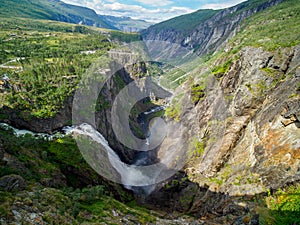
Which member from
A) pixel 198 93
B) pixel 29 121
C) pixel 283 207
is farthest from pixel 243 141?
pixel 29 121

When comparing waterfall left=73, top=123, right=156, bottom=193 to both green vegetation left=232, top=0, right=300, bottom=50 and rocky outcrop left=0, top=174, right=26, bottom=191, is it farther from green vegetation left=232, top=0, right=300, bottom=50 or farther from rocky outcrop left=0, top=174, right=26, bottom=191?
green vegetation left=232, top=0, right=300, bottom=50

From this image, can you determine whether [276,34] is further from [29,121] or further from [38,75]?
[29,121]

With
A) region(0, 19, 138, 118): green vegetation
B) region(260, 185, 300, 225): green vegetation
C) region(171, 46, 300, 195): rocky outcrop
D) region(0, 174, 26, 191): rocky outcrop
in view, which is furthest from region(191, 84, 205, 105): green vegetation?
region(0, 174, 26, 191): rocky outcrop

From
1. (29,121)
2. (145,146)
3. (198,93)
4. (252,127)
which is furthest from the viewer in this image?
(145,146)

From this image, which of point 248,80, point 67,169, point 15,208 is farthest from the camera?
point 248,80

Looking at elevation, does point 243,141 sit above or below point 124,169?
above

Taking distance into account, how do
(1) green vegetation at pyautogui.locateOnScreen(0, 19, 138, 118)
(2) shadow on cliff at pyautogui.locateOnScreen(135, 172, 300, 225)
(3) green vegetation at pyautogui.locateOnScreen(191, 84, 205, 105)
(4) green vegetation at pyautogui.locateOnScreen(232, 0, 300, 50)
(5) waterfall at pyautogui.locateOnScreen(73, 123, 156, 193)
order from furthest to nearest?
1. (3) green vegetation at pyautogui.locateOnScreen(191, 84, 205, 105)
2. (5) waterfall at pyautogui.locateOnScreen(73, 123, 156, 193)
3. (1) green vegetation at pyautogui.locateOnScreen(0, 19, 138, 118)
4. (4) green vegetation at pyautogui.locateOnScreen(232, 0, 300, 50)
5. (2) shadow on cliff at pyautogui.locateOnScreen(135, 172, 300, 225)

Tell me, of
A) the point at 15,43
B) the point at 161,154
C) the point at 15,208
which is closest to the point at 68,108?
the point at 161,154

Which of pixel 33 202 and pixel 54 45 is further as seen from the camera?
pixel 54 45

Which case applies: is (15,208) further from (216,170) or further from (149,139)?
(149,139)
